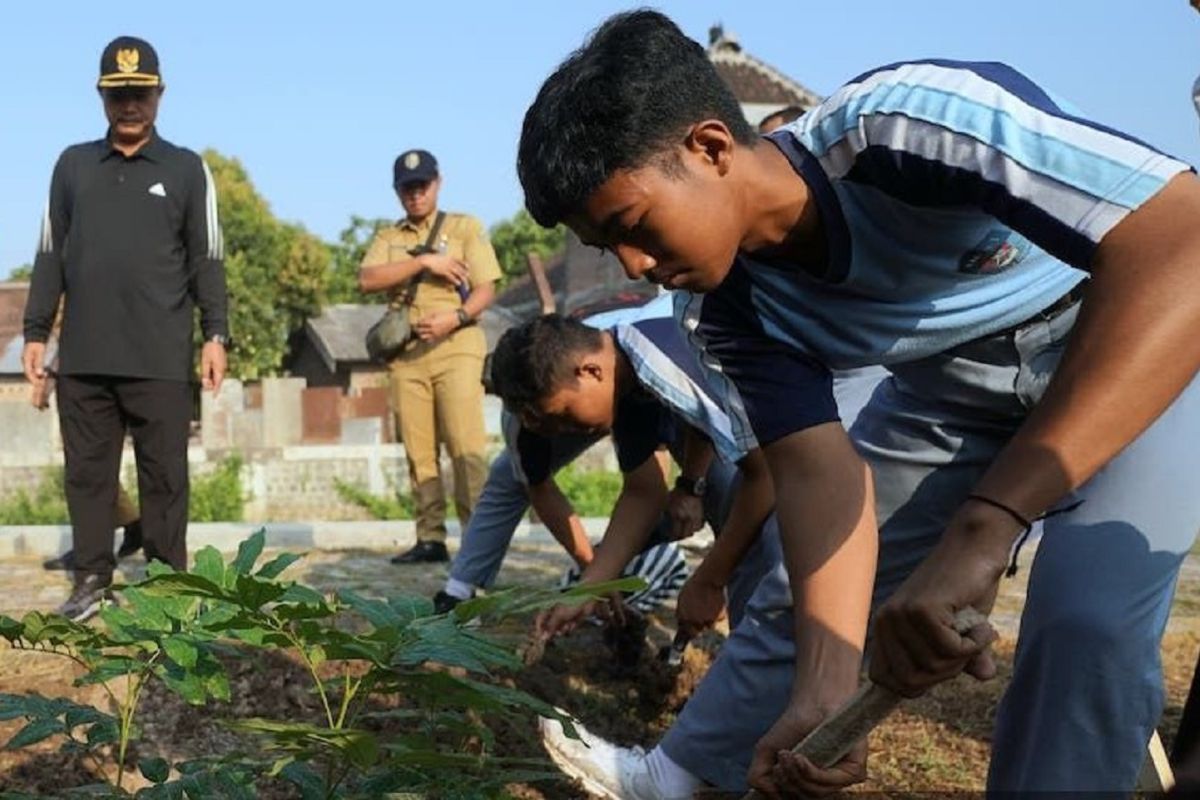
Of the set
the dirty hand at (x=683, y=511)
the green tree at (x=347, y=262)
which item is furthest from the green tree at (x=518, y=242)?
→ the dirty hand at (x=683, y=511)

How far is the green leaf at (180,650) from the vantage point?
6.78 ft

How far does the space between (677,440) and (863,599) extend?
2.22 m

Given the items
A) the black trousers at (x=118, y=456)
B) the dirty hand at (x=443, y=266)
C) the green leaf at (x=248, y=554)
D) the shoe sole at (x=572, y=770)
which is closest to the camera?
the green leaf at (x=248, y=554)

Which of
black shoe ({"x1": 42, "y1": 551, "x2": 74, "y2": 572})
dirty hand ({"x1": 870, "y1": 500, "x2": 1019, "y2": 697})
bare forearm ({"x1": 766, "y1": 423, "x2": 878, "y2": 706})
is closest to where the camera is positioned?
dirty hand ({"x1": 870, "y1": 500, "x2": 1019, "y2": 697})

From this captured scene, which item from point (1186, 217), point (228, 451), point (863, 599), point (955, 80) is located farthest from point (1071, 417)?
point (228, 451)

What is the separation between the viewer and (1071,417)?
1.94 m

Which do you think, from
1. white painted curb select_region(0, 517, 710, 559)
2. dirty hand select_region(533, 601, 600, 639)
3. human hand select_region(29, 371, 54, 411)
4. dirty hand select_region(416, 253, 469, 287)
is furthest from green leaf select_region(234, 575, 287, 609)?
white painted curb select_region(0, 517, 710, 559)

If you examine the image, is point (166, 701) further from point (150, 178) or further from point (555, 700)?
point (150, 178)

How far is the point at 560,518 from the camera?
5430mm

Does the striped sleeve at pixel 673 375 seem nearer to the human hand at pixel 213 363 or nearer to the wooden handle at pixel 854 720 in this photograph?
the wooden handle at pixel 854 720

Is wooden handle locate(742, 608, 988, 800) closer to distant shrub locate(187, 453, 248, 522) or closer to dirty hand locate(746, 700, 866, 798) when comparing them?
dirty hand locate(746, 700, 866, 798)

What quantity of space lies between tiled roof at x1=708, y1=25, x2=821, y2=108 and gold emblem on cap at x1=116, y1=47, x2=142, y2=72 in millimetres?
29342

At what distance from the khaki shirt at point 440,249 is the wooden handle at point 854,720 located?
5490 millimetres

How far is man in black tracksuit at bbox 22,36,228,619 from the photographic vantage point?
19.4ft
